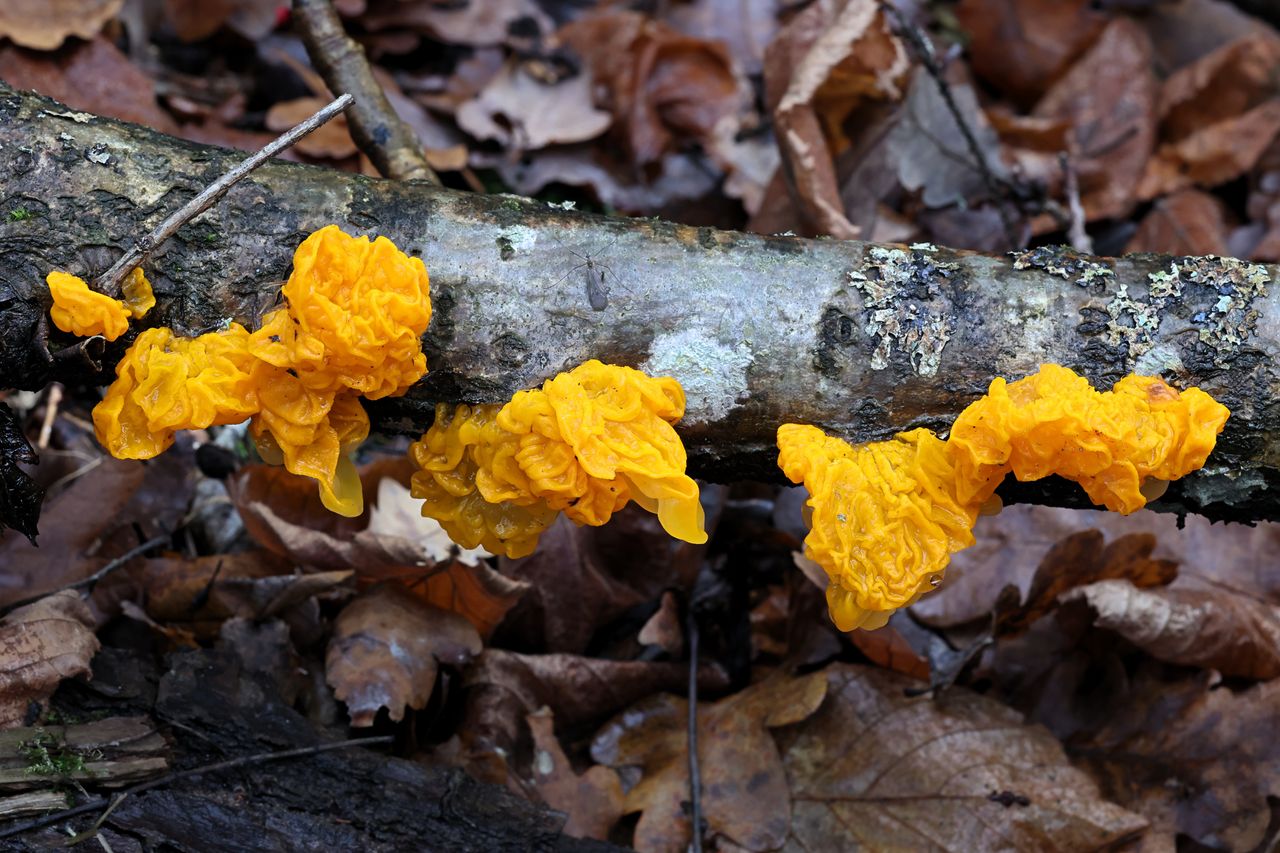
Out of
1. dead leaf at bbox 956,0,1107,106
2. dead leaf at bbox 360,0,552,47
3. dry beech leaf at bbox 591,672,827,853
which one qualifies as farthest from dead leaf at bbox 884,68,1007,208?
dry beech leaf at bbox 591,672,827,853

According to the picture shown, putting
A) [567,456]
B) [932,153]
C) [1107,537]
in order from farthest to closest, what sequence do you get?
[932,153]
[1107,537]
[567,456]

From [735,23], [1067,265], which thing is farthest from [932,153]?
[1067,265]

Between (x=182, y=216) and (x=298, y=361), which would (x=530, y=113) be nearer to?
(x=182, y=216)

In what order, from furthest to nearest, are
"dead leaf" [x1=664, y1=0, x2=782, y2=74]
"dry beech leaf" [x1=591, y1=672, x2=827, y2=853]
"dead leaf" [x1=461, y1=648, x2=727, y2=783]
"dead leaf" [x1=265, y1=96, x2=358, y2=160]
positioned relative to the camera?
"dead leaf" [x1=664, y1=0, x2=782, y2=74]
"dead leaf" [x1=265, y1=96, x2=358, y2=160]
"dead leaf" [x1=461, y1=648, x2=727, y2=783]
"dry beech leaf" [x1=591, y1=672, x2=827, y2=853]

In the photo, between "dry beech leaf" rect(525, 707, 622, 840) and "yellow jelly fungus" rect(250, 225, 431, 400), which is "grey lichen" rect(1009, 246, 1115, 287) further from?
"dry beech leaf" rect(525, 707, 622, 840)

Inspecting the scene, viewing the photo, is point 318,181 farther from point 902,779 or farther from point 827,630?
point 902,779
